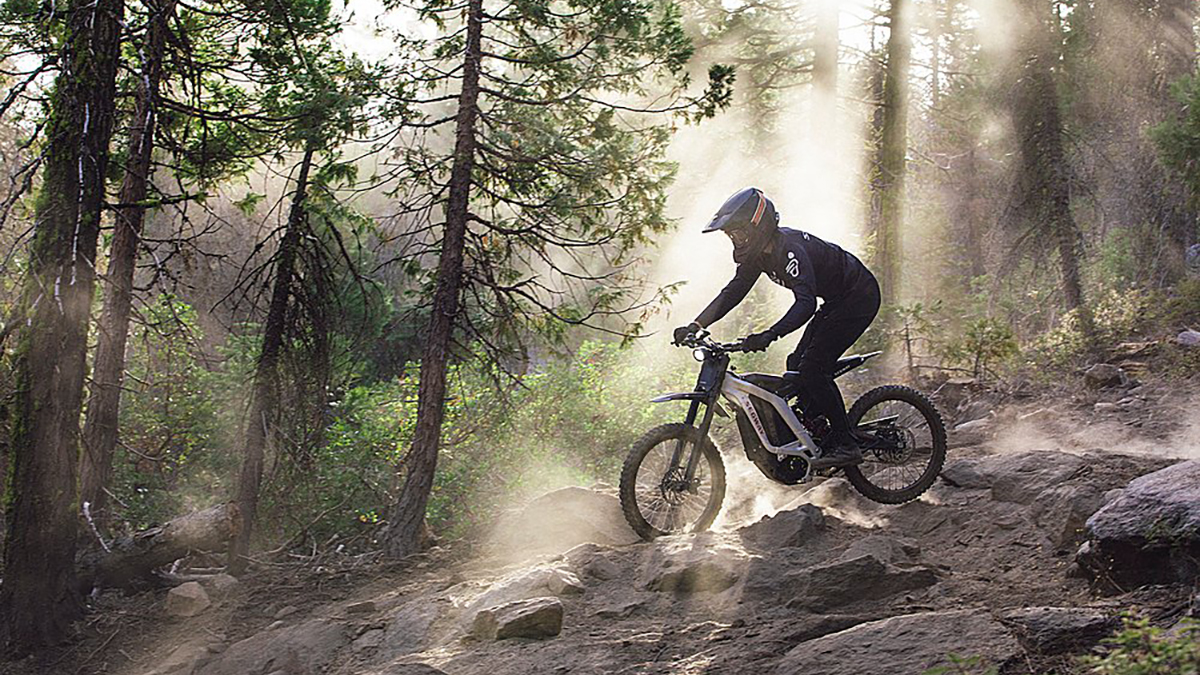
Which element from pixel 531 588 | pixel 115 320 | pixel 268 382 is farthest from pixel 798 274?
pixel 115 320

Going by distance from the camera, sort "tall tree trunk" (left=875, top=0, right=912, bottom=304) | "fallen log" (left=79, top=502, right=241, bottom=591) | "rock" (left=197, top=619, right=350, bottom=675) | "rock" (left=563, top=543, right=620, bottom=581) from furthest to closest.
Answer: "tall tree trunk" (left=875, top=0, right=912, bottom=304) → "fallen log" (left=79, top=502, right=241, bottom=591) → "rock" (left=563, top=543, right=620, bottom=581) → "rock" (left=197, top=619, right=350, bottom=675)

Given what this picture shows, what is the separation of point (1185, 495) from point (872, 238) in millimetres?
12624

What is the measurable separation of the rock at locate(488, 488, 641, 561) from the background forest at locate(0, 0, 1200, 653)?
1.01 meters

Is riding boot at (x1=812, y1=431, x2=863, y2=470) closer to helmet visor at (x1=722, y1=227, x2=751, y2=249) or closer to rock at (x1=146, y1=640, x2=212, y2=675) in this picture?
helmet visor at (x1=722, y1=227, x2=751, y2=249)

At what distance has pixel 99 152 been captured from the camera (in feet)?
27.1

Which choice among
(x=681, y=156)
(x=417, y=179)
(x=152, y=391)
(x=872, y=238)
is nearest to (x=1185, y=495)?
(x=417, y=179)

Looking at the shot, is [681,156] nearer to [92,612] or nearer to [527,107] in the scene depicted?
[527,107]

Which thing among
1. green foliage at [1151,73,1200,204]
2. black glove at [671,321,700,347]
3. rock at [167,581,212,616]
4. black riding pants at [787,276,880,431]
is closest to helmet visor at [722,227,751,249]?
black glove at [671,321,700,347]

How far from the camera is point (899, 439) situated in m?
8.06

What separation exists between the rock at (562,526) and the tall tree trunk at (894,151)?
863cm

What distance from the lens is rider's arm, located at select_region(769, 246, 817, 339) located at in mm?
7137

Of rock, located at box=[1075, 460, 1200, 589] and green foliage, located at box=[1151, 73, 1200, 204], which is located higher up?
green foliage, located at box=[1151, 73, 1200, 204]

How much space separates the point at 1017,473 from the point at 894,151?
9.69 meters

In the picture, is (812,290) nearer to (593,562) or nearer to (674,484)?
(674,484)
